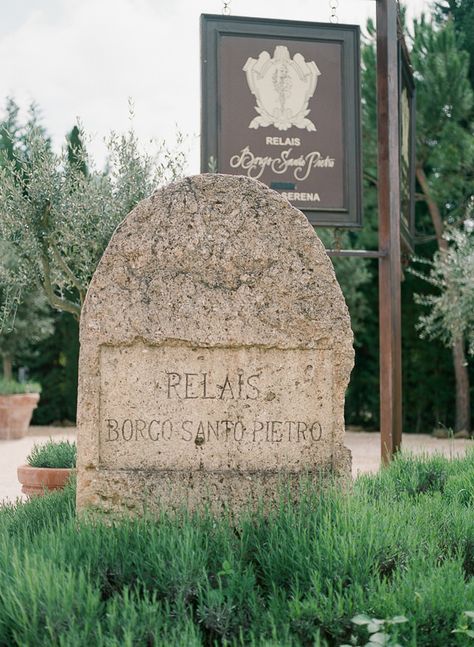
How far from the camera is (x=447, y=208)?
15.9 m

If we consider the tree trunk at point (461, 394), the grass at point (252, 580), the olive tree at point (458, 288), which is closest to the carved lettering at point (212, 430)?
the grass at point (252, 580)

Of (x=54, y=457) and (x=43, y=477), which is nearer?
(x=43, y=477)

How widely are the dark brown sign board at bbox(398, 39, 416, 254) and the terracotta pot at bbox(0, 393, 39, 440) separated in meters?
8.30

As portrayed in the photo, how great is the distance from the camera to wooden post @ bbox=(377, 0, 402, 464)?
23.6 ft

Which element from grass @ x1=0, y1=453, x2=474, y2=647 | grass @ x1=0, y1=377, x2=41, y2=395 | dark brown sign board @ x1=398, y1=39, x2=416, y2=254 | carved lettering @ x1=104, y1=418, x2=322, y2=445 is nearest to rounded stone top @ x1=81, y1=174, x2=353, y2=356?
carved lettering @ x1=104, y1=418, x2=322, y2=445

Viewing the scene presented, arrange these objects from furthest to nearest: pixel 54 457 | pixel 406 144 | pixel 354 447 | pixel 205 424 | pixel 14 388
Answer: pixel 14 388 < pixel 354 447 < pixel 406 144 < pixel 54 457 < pixel 205 424

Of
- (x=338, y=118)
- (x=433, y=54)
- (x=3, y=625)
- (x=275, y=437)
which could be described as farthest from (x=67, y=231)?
(x=433, y=54)

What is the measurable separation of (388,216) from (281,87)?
143cm

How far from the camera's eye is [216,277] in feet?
13.9

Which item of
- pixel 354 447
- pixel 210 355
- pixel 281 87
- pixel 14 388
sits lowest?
pixel 354 447

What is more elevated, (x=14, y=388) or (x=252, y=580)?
(x=14, y=388)

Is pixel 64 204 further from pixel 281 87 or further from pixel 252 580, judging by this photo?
pixel 252 580

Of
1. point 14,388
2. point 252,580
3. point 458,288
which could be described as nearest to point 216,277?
point 252,580

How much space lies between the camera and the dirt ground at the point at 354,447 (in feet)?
33.5
